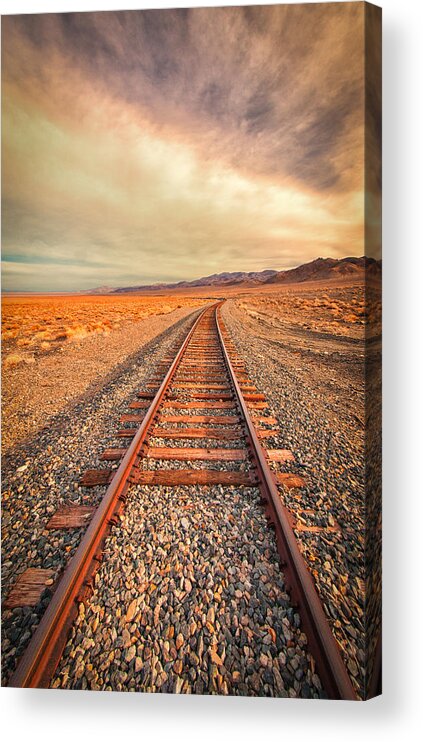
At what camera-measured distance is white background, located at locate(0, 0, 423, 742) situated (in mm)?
2340

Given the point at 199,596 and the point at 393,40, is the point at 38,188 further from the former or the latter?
the point at 199,596

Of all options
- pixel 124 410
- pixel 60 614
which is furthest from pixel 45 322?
pixel 60 614

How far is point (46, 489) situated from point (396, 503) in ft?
8.95

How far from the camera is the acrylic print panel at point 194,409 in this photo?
1.98 meters

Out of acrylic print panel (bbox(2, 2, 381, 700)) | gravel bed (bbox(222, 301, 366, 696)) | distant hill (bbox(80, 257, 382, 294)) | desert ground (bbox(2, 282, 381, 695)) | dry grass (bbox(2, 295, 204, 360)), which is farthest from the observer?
dry grass (bbox(2, 295, 204, 360))

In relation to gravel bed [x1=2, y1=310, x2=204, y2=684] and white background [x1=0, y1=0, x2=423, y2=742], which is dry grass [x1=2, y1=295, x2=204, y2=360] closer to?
gravel bed [x1=2, y1=310, x2=204, y2=684]

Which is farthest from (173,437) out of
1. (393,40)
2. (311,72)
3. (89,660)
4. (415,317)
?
(393,40)

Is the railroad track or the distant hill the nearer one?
the railroad track

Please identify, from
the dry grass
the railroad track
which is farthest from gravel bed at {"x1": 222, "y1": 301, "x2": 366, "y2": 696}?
the dry grass

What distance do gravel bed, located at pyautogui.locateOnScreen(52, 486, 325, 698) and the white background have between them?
59 cm

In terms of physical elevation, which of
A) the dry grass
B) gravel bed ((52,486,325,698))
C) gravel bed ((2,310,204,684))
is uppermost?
the dry grass

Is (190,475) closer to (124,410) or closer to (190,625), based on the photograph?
(190,625)

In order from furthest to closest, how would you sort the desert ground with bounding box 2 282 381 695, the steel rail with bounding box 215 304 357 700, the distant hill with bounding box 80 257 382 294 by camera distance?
the distant hill with bounding box 80 257 382 294 < the desert ground with bounding box 2 282 381 695 < the steel rail with bounding box 215 304 357 700

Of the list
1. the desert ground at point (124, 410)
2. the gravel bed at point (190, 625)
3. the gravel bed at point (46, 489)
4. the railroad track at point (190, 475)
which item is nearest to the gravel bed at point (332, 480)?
the desert ground at point (124, 410)
